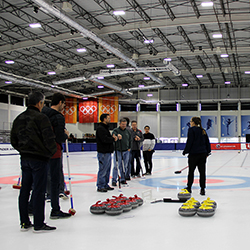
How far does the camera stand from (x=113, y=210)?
498cm

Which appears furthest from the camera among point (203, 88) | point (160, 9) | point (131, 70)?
point (203, 88)

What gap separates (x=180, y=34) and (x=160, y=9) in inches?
193

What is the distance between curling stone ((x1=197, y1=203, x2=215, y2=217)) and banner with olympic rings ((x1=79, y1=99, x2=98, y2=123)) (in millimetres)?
38690

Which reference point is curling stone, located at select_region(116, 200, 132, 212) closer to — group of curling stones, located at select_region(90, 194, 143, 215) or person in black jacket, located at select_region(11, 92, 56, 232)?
group of curling stones, located at select_region(90, 194, 143, 215)

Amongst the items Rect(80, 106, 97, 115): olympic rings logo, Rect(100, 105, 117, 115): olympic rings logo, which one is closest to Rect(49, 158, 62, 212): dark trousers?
Rect(100, 105, 117, 115): olympic rings logo

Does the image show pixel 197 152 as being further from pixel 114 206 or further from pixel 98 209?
pixel 98 209

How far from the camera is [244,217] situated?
4.96m

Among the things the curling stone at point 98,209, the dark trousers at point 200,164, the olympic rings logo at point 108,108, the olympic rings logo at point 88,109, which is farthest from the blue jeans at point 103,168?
the olympic rings logo at point 88,109

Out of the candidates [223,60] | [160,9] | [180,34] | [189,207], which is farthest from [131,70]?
[189,207]

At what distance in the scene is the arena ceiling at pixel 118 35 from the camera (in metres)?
18.3

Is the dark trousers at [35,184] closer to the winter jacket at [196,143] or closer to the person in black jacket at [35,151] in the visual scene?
the person in black jacket at [35,151]

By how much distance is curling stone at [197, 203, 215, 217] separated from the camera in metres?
4.88

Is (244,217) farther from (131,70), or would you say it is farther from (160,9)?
(131,70)

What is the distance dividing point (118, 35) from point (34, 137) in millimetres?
21236
